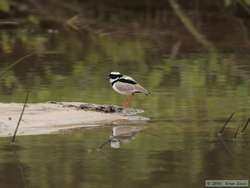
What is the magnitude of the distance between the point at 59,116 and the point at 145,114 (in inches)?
34.5

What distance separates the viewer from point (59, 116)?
33.1ft

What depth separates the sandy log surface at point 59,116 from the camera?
9.61 m

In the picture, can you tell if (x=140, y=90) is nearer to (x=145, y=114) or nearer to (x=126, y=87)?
(x=126, y=87)

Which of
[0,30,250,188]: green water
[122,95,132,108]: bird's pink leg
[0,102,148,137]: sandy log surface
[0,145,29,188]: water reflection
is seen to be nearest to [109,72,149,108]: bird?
[122,95,132,108]: bird's pink leg

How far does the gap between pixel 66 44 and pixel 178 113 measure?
7.52 m

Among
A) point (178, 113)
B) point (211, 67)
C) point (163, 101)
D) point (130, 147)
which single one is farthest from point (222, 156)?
point (211, 67)

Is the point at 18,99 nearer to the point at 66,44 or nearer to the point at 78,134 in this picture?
the point at 78,134

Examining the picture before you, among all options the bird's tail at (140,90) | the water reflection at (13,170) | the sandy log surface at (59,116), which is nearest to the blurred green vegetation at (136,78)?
the water reflection at (13,170)

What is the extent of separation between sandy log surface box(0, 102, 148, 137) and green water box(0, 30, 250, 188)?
0.24 m

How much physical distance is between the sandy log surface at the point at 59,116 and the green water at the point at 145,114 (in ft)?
0.79

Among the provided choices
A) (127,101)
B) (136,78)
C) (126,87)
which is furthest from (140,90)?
(136,78)

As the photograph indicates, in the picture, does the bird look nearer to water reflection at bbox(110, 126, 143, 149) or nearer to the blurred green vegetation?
the blurred green vegetation

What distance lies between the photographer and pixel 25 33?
19609 mm

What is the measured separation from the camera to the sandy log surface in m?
9.61
